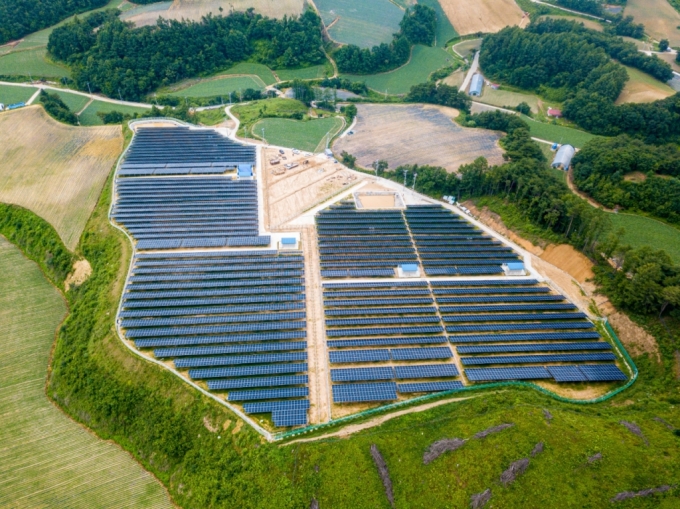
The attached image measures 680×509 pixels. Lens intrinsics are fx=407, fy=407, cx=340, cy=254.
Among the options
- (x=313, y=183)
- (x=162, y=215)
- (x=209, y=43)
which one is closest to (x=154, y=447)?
(x=162, y=215)

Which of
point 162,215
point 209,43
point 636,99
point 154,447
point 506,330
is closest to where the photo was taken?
point 154,447

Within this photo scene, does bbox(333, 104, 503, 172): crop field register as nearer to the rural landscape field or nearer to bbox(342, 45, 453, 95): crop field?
the rural landscape field

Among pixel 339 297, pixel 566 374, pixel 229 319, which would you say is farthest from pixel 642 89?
pixel 229 319

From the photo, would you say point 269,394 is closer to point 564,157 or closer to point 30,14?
point 564,157

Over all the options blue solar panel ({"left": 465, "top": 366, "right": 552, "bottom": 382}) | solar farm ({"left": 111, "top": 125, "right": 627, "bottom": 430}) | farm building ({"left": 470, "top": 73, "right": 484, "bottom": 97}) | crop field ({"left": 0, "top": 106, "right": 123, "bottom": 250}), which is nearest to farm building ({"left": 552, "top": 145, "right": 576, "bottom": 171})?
solar farm ({"left": 111, "top": 125, "right": 627, "bottom": 430})

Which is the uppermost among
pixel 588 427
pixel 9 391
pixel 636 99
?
pixel 636 99

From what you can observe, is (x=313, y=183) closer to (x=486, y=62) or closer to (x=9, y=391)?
(x=9, y=391)
